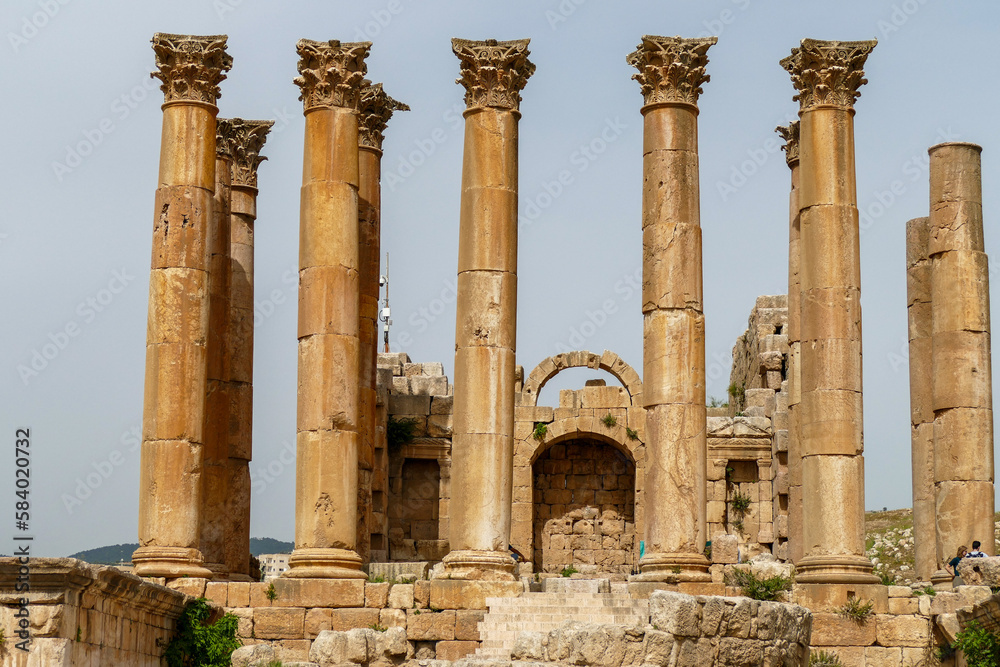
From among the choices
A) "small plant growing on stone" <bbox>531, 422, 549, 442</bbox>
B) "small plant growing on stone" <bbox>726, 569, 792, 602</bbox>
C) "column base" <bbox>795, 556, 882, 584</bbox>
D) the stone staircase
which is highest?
"small plant growing on stone" <bbox>531, 422, 549, 442</bbox>

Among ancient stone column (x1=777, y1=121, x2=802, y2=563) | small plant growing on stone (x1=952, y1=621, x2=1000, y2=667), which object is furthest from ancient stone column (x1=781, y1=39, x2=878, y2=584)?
ancient stone column (x1=777, y1=121, x2=802, y2=563)

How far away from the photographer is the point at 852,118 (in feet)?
113

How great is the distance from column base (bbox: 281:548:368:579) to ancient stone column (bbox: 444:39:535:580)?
1903 mm

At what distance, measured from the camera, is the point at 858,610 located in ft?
104

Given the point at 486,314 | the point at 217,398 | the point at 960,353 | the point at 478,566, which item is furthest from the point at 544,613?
the point at 960,353

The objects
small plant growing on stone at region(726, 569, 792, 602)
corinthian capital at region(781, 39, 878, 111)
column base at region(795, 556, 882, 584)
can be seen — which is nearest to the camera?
column base at region(795, 556, 882, 584)

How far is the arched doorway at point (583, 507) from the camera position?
4447 cm

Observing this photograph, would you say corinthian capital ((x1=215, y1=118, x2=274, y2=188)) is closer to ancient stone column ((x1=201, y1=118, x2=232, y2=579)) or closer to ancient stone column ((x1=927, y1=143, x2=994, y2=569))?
ancient stone column ((x1=201, y1=118, x2=232, y2=579))

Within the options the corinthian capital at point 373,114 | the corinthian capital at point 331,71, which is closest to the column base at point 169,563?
the corinthian capital at point 331,71

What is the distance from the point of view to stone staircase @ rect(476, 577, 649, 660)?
29531 mm

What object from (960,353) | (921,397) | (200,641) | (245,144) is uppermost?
(245,144)

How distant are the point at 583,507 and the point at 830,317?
13389mm

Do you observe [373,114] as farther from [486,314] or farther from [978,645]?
[978,645]

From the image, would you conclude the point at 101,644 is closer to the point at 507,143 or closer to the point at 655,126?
the point at 507,143
